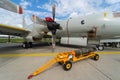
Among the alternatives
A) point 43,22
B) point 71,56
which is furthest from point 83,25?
point 71,56

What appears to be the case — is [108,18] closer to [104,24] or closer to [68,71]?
[104,24]

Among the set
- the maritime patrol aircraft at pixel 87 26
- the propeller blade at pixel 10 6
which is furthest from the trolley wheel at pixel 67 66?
the maritime patrol aircraft at pixel 87 26

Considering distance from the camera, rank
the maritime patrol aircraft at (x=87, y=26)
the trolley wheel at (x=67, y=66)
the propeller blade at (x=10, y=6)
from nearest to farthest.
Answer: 1. the trolley wheel at (x=67, y=66)
2. the propeller blade at (x=10, y=6)
3. the maritime patrol aircraft at (x=87, y=26)

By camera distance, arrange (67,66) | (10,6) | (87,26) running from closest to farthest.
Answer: (67,66), (10,6), (87,26)

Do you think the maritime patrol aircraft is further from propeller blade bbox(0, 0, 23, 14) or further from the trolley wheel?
the trolley wheel

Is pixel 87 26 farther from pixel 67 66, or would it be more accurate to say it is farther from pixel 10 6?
pixel 10 6

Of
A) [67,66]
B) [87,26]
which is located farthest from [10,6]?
[87,26]

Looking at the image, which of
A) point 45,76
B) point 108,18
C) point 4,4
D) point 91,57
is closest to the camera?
point 45,76

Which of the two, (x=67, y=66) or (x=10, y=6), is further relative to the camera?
(x=10, y=6)

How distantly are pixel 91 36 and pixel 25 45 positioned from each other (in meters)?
6.52

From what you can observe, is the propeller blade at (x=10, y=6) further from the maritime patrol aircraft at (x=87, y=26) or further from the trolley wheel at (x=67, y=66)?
the trolley wheel at (x=67, y=66)

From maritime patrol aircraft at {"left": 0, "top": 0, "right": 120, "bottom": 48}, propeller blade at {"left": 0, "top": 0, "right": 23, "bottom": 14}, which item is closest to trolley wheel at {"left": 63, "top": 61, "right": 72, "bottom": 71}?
propeller blade at {"left": 0, "top": 0, "right": 23, "bottom": 14}

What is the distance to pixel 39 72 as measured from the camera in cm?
428

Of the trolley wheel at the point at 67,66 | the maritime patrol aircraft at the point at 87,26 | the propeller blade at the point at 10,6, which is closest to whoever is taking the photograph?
the trolley wheel at the point at 67,66
